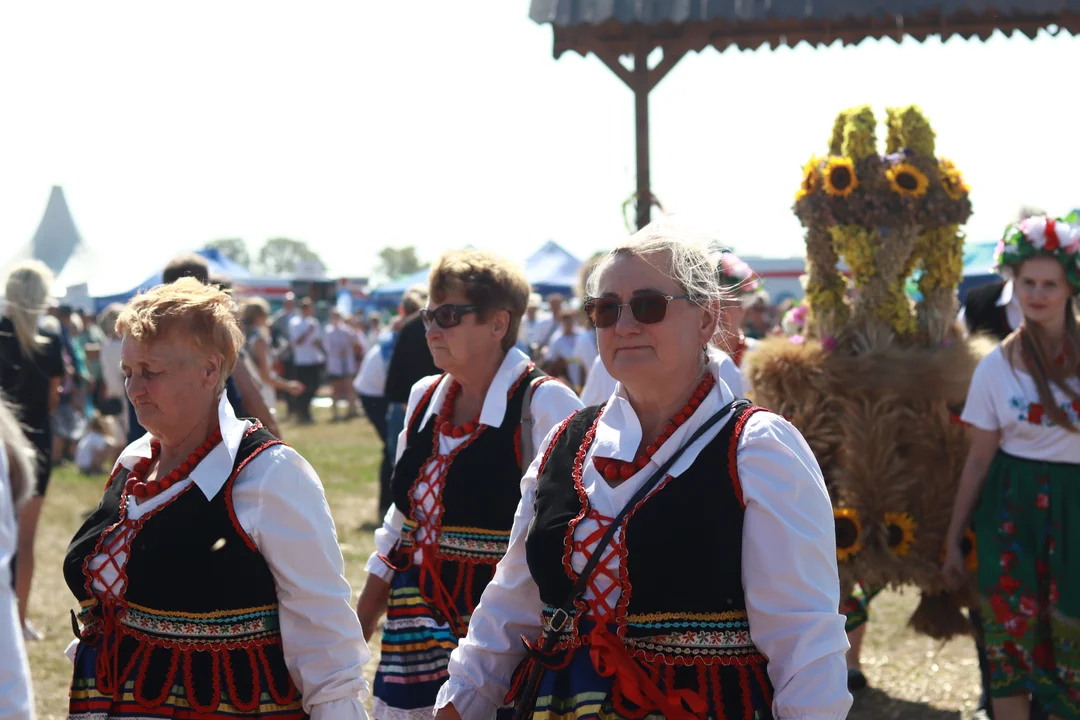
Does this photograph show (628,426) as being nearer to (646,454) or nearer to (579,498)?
(646,454)

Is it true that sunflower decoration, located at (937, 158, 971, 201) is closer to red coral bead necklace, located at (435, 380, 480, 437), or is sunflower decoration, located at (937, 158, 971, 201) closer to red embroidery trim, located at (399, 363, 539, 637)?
red embroidery trim, located at (399, 363, 539, 637)

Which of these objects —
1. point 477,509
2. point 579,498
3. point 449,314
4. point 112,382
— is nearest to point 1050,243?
point 449,314

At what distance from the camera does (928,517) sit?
15.5 ft

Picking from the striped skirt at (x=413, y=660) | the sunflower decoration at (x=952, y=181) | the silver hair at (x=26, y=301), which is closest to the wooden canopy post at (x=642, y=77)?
the sunflower decoration at (x=952, y=181)

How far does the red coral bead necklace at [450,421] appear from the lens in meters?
3.46

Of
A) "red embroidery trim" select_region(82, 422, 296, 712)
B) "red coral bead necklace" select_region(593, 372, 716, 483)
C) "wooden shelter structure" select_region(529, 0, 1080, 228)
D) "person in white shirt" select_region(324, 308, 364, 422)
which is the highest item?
"wooden shelter structure" select_region(529, 0, 1080, 228)

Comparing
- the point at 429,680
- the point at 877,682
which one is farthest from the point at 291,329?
the point at 429,680

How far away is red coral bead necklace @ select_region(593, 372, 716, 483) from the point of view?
2256mm

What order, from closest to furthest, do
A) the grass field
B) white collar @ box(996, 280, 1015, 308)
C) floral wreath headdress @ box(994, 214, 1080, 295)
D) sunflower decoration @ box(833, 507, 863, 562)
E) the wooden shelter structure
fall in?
floral wreath headdress @ box(994, 214, 1080, 295) → sunflower decoration @ box(833, 507, 863, 562) → white collar @ box(996, 280, 1015, 308) → the grass field → the wooden shelter structure

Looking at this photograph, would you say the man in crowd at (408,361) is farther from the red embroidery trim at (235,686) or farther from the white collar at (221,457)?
the red embroidery trim at (235,686)

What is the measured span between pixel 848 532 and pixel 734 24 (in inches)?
110

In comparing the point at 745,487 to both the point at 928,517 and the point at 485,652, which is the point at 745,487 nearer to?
the point at 485,652

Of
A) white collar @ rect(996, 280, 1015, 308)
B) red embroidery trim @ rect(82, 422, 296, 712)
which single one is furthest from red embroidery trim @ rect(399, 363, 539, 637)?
white collar @ rect(996, 280, 1015, 308)

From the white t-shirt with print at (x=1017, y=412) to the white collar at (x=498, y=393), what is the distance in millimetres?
1989
